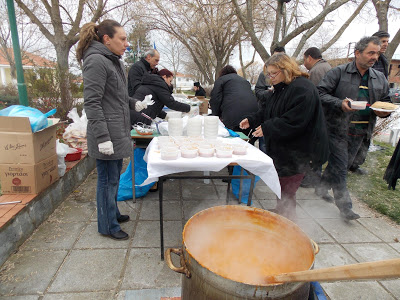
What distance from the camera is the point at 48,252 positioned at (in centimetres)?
242

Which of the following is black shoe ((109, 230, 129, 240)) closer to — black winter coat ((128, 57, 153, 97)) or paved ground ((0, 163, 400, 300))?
paved ground ((0, 163, 400, 300))

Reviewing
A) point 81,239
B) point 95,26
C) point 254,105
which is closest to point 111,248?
point 81,239

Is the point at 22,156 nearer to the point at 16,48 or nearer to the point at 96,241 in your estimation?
the point at 96,241

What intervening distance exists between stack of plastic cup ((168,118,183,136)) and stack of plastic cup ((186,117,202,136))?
3.7 inches

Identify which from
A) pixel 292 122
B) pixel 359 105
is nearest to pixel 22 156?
pixel 292 122

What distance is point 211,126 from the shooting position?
279 centimetres

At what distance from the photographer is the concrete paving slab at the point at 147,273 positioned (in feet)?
6.81

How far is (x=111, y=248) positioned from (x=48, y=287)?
24.4 inches

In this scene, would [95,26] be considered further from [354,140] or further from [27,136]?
[354,140]

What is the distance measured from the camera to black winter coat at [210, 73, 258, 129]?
4.06 meters

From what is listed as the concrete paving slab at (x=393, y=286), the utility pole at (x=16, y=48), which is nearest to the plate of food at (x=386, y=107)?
the concrete paving slab at (x=393, y=286)

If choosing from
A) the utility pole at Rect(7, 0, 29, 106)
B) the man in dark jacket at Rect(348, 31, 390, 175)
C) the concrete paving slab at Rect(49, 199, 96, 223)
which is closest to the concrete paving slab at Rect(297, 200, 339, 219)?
the man in dark jacket at Rect(348, 31, 390, 175)

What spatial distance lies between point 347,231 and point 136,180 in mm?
2858

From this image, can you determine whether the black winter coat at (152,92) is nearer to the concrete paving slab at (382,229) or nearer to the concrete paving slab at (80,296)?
the concrete paving slab at (80,296)
